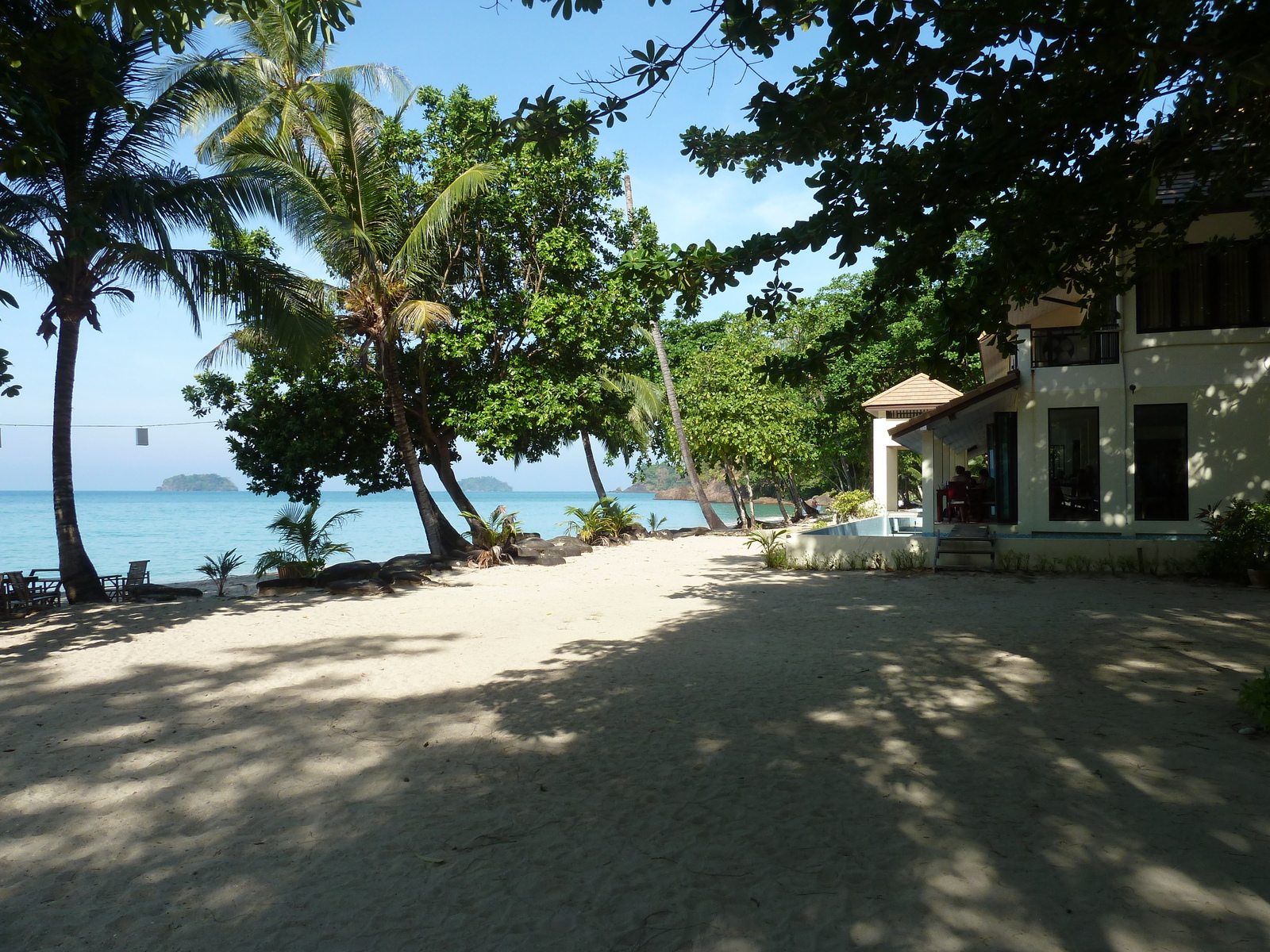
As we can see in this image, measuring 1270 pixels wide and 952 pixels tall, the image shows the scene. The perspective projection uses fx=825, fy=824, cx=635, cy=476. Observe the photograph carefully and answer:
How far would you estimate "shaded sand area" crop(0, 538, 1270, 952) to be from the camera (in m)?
3.30

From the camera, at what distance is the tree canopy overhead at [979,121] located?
4.72 m

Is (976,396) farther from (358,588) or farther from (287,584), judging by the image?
(287,584)

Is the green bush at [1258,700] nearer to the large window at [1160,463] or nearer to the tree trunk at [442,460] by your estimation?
the large window at [1160,463]

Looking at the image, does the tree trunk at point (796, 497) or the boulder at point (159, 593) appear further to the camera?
the tree trunk at point (796, 497)

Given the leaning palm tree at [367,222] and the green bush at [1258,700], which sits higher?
the leaning palm tree at [367,222]

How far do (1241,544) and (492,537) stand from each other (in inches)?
530

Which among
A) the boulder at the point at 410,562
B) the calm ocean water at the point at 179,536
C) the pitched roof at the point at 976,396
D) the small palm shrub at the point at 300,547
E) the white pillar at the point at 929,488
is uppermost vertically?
the pitched roof at the point at 976,396

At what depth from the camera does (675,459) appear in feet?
100

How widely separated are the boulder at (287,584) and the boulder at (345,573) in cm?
11

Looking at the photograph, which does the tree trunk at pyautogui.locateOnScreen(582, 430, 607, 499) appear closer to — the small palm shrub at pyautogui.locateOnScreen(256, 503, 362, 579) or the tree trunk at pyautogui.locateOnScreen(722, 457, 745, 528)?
the tree trunk at pyautogui.locateOnScreen(722, 457, 745, 528)

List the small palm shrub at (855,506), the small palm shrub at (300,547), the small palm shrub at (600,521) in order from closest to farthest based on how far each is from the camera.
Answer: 1. the small palm shrub at (300,547)
2. the small palm shrub at (600,521)
3. the small palm shrub at (855,506)

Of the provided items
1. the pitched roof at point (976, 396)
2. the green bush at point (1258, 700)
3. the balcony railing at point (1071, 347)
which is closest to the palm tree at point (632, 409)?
the pitched roof at point (976, 396)

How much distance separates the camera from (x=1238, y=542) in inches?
468

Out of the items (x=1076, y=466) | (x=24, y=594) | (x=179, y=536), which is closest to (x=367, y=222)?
(x=24, y=594)
